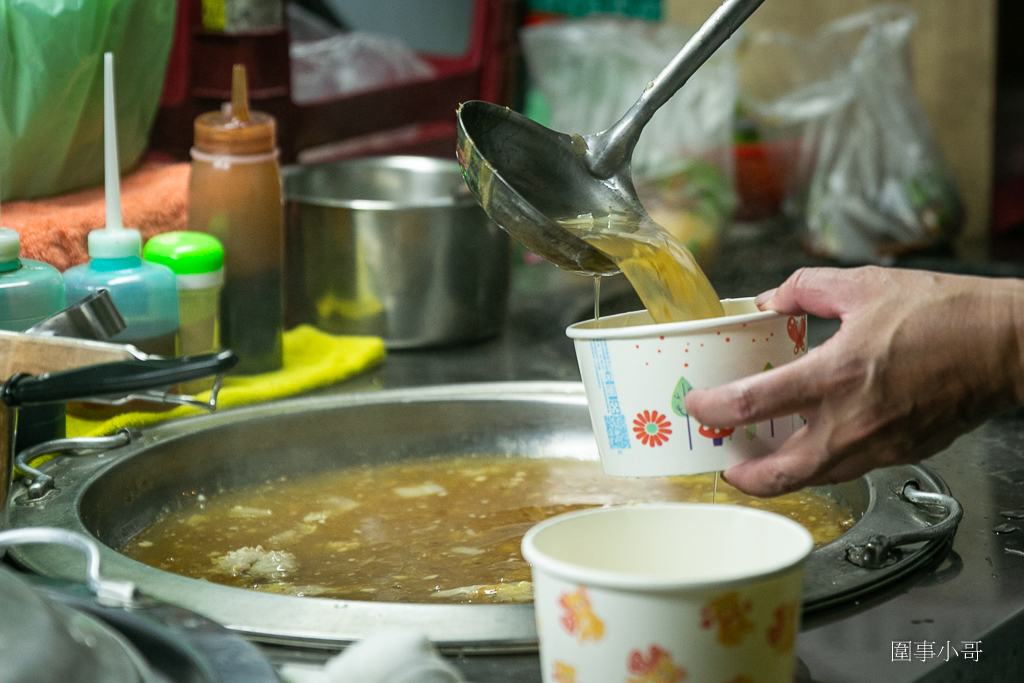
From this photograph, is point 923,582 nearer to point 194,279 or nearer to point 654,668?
point 654,668

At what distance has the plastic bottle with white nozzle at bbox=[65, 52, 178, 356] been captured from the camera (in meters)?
1.21

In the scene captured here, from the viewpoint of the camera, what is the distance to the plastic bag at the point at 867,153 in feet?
8.11

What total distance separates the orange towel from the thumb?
2.79 feet

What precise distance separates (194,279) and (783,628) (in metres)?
0.89

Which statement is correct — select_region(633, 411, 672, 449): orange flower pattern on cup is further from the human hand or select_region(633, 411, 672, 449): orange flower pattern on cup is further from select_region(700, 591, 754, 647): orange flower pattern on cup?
select_region(700, 591, 754, 647): orange flower pattern on cup

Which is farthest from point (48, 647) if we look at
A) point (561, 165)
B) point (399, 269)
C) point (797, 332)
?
point (399, 269)

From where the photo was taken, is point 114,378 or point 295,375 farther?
point 295,375

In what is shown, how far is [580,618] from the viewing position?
1.96ft

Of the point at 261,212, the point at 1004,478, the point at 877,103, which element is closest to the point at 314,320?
the point at 261,212

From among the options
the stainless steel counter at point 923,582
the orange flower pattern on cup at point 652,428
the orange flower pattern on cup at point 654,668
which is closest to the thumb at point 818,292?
the orange flower pattern on cup at point 652,428

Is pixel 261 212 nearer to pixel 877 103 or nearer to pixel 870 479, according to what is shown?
pixel 870 479

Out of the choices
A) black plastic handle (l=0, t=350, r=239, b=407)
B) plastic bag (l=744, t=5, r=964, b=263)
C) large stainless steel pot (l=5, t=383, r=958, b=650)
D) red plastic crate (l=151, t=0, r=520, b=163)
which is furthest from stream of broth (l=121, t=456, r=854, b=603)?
plastic bag (l=744, t=5, r=964, b=263)

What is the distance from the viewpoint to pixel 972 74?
303 centimetres

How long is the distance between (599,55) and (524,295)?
796mm
